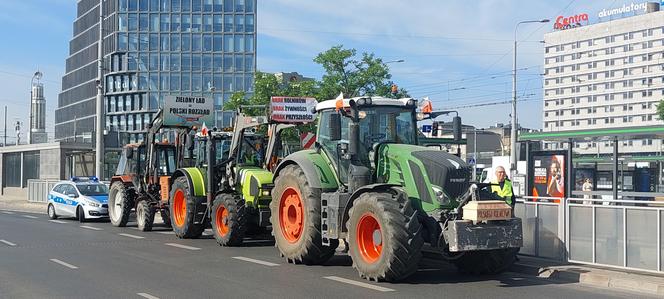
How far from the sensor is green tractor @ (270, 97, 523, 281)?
33.0ft

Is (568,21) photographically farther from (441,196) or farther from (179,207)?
(441,196)

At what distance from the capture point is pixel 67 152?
42469mm

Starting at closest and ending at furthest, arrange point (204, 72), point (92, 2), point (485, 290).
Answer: point (485, 290) → point (204, 72) → point (92, 2)

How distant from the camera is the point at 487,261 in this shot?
11.2m

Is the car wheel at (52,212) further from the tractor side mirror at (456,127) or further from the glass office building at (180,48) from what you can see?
the glass office building at (180,48)

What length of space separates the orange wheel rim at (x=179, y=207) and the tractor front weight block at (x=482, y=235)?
9.72 meters

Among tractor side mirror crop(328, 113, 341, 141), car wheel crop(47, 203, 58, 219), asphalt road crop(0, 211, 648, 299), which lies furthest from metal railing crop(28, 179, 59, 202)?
tractor side mirror crop(328, 113, 341, 141)

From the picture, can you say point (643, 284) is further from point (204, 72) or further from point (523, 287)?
point (204, 72)

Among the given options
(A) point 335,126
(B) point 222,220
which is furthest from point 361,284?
(B) point 222,220

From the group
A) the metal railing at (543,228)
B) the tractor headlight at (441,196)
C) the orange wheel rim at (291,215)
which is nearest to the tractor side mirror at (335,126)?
the orange wheel rim at (291,215)

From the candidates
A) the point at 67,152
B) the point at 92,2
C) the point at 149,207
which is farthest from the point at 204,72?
the point at 149,207

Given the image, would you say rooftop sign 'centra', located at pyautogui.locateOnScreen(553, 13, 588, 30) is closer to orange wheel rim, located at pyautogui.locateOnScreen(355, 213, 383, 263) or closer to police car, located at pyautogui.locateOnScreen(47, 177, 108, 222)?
police car, located at pyautogui.locateOnScreen(47, 177, 108, 222)

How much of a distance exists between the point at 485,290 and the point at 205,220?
9.24 meters

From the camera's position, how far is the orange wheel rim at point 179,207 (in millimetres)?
18062
